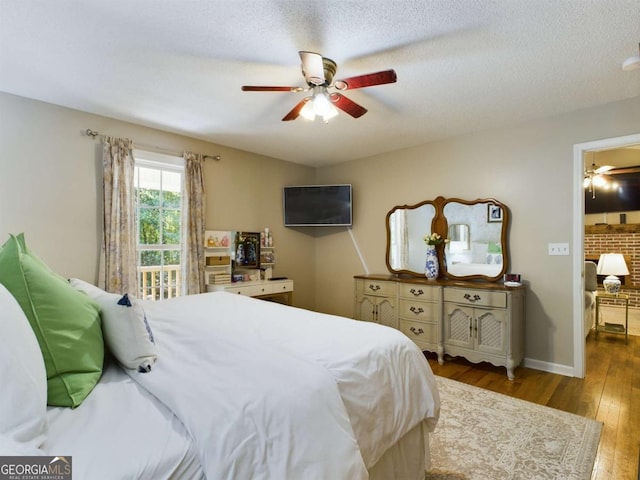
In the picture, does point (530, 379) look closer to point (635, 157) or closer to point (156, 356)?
point (156, 356)

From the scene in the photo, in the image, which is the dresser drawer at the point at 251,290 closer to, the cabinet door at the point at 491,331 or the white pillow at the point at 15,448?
the cabinet door at the point at 491,331

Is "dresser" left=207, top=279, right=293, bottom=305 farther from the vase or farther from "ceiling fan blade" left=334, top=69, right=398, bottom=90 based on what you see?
"ceiling fan blade" left=334, top=69, right=398, bottom=90

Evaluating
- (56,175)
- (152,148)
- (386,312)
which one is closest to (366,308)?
(386,312)

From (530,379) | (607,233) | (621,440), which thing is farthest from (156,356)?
(607,233)

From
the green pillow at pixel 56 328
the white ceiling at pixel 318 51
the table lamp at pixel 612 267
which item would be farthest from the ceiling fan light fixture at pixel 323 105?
the table lamp at pixel 612 267

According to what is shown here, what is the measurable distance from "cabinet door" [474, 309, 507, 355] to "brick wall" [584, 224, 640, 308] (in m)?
3.82

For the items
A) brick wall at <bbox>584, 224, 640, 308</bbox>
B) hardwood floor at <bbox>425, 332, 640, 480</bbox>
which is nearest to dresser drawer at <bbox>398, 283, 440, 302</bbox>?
hardwood floor at <bbox>425, 332, 640, 480</bbox>

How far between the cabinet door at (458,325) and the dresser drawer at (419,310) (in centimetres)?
11

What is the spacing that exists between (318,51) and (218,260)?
2644mm

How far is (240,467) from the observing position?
0.89m

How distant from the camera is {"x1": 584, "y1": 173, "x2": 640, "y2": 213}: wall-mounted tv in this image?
5.43m

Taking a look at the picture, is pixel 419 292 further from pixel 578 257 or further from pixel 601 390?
pixel 601 390

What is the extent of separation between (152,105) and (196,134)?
793 mm

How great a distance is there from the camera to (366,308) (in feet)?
13.3
